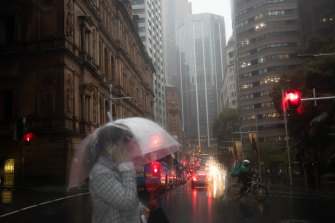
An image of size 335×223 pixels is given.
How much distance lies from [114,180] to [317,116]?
28.3m

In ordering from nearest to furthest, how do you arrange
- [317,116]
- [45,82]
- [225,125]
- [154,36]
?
1. [317,116]
2. [45,82]
3. [154,36]
4. [225,125]

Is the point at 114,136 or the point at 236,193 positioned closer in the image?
the point at 114,136

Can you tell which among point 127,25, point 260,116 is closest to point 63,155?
point 127,25

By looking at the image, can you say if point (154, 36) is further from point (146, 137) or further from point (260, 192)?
point (146, 137)

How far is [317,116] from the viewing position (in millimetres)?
28578

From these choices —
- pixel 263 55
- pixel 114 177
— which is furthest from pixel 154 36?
pixel 114 177

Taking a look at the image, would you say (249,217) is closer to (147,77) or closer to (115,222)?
(115,222)

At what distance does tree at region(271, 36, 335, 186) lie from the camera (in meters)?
26.9

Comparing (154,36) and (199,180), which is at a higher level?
(154,36)

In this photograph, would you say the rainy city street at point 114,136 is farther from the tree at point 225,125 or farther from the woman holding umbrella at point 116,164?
the tree at point 225,125

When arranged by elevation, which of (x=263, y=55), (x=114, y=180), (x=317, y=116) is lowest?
(x=114, y=180)

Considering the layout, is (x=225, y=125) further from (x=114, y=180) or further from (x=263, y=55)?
(x=114, y=180)

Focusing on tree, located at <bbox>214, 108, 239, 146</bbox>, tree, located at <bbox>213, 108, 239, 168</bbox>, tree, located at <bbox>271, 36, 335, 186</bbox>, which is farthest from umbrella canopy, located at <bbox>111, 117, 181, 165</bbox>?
tree, located at <bbox>214, 108, 239, 146</bbox>

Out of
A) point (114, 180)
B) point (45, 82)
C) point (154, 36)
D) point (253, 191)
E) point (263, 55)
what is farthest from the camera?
point (154, 36)
